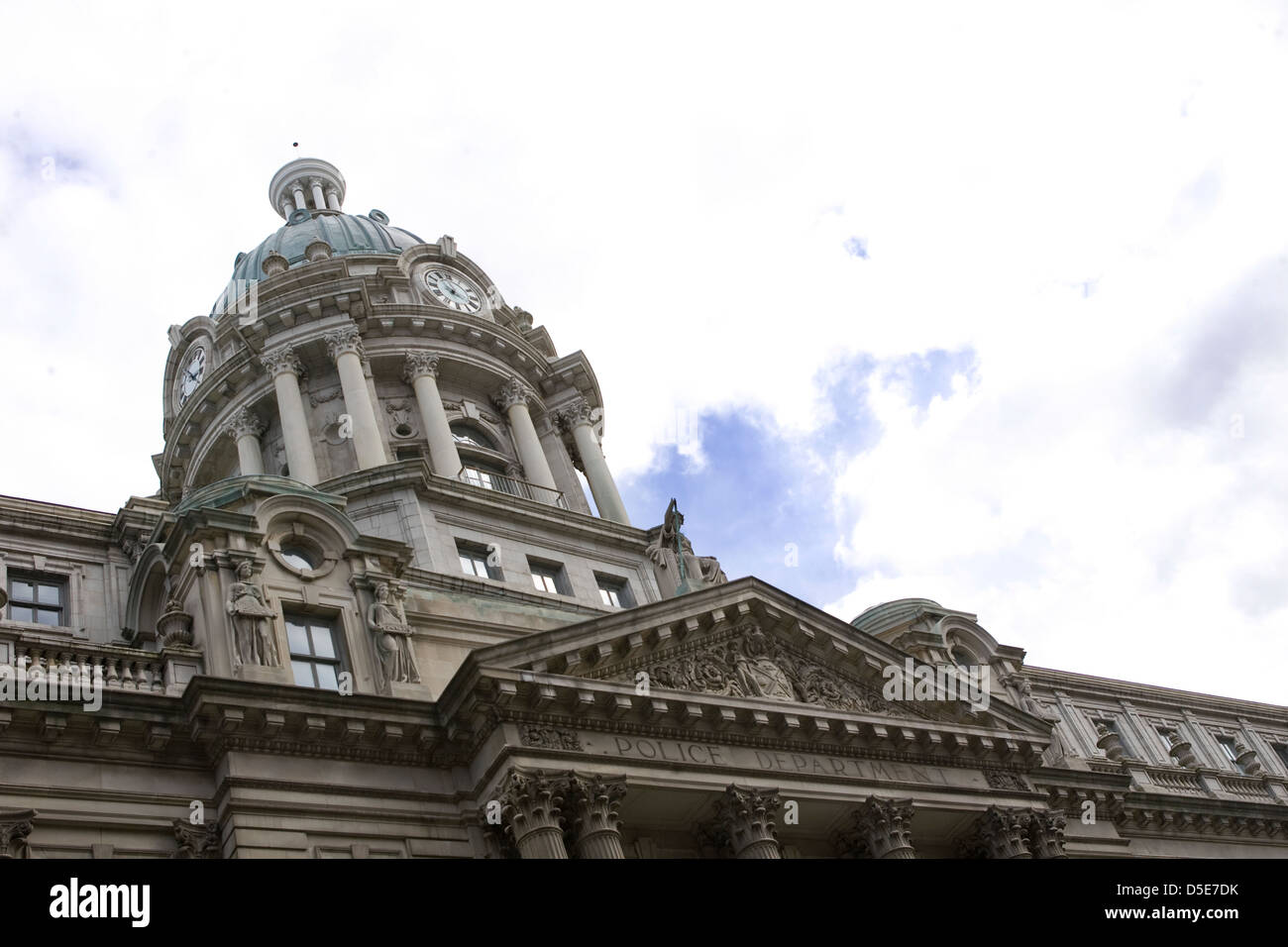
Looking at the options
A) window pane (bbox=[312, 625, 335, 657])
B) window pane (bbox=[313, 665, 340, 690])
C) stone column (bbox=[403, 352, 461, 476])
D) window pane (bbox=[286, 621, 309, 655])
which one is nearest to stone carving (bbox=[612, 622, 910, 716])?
window pane (bbox=[313, 665, 340, 690])

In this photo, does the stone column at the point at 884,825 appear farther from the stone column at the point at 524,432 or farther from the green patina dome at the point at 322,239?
the green patina dome at the point at 322,239

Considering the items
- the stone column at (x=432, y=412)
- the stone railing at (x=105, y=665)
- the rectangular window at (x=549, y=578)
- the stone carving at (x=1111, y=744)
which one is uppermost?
the stone column at (x=432, y=412)

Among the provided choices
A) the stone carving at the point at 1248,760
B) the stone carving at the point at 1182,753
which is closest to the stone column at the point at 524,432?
the stone carving at the point at 1182,753

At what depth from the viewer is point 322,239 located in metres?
59.6

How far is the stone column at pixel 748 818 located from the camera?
27.4 metres

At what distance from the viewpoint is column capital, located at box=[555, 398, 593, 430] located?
54.5m

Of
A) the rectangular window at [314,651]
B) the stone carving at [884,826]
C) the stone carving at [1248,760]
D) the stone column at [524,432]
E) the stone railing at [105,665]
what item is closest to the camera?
the stone railing at [105,665]

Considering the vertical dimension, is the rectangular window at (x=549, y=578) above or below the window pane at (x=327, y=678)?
above

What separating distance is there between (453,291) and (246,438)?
1136cm

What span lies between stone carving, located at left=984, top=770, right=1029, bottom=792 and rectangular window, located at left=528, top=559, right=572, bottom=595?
12584mm

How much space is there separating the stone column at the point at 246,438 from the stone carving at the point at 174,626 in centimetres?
2347

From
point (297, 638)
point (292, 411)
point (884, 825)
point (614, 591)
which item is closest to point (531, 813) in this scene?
point (297, 638)

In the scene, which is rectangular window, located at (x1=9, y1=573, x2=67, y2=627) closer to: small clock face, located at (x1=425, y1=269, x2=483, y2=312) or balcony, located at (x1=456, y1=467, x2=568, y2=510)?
balcony, located at (x1=456, y1=467, x2=568, y2=510)
